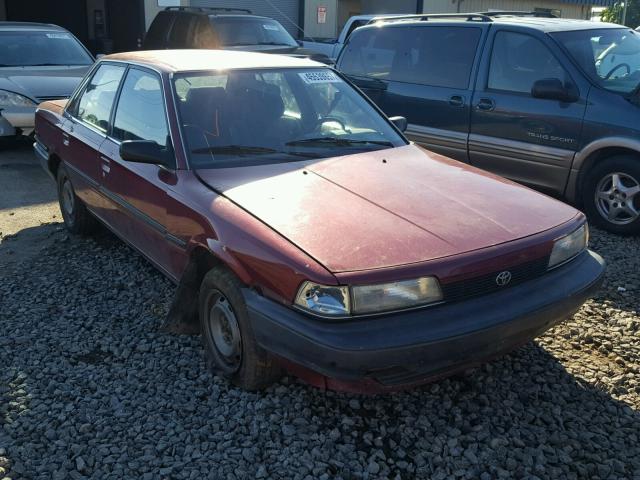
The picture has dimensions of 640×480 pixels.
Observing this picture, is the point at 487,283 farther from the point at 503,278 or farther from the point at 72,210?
the point at 72,210

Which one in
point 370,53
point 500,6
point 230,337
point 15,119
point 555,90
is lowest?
point 230,337

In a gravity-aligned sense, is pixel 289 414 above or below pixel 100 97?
below

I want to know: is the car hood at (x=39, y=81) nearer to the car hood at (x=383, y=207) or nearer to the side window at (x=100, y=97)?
the side window at (x=100, y=97)

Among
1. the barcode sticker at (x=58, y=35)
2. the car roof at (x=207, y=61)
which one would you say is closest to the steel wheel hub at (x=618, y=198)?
the car roof at (x=207, y=61)

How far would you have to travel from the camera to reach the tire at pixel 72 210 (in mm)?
5305

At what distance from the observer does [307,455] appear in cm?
277

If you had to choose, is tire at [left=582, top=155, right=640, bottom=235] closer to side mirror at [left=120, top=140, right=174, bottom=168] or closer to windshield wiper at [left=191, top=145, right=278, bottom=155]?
windshield wiper at [left=191, top=145, right=278, bottom=155]

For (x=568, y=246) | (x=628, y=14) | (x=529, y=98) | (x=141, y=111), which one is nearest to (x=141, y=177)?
(x=141, y=111)

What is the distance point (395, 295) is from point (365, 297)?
0.42ft

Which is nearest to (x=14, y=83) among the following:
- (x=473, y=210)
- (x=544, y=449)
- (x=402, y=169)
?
(x=402, y=169)

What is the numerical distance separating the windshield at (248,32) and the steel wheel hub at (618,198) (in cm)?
780

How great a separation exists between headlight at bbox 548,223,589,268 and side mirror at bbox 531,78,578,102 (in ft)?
8.20

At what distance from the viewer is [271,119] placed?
3.89 metres

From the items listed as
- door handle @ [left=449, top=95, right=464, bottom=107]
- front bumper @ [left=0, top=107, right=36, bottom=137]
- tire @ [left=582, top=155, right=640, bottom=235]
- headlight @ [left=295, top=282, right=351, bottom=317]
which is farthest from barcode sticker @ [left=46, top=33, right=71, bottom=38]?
headlight @ [left=295, top=282, right=351, bottom=317]
